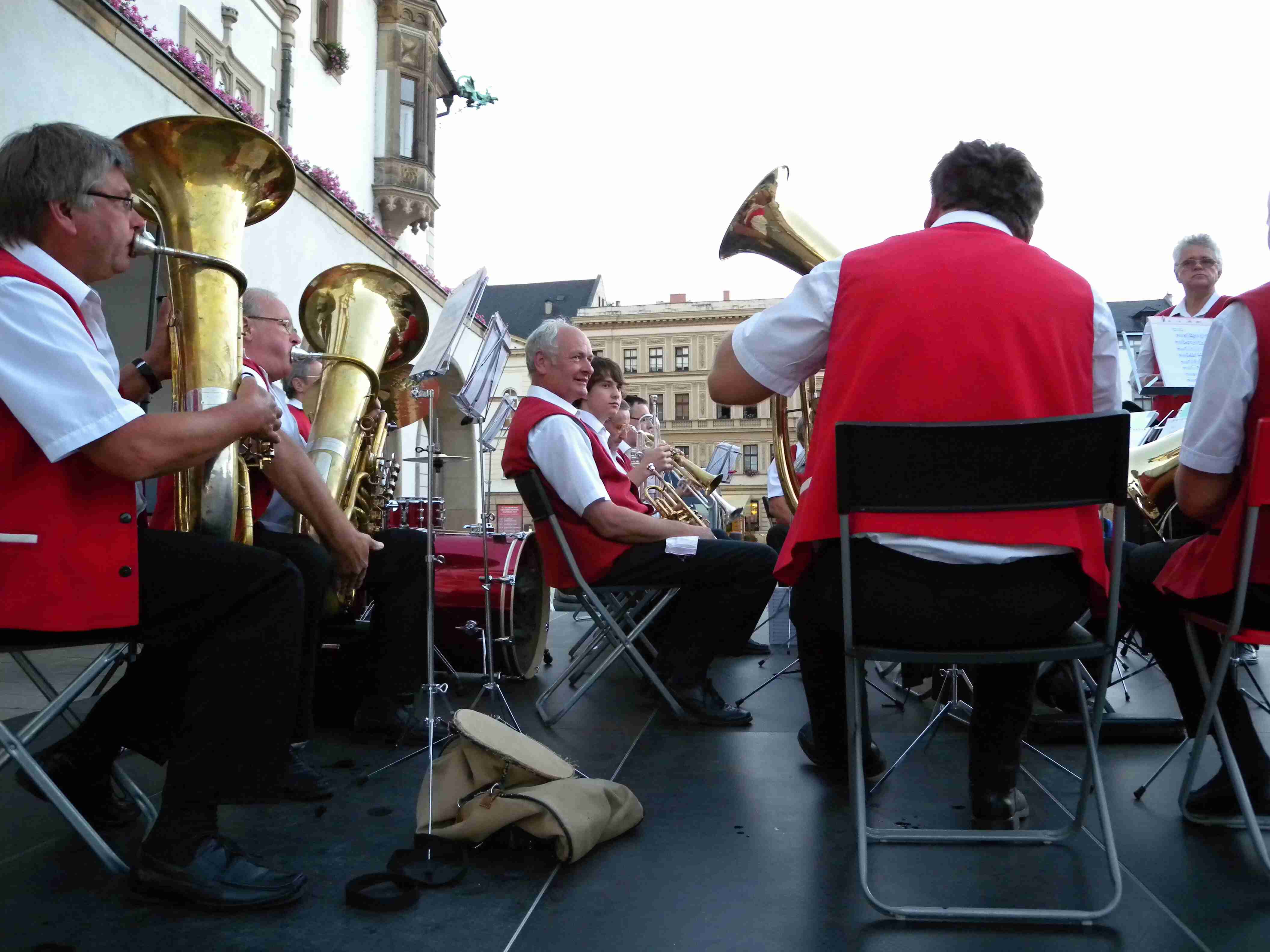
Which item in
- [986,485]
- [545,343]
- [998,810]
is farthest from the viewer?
[545,343]

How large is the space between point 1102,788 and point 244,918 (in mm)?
1630

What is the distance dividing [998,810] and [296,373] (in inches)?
115

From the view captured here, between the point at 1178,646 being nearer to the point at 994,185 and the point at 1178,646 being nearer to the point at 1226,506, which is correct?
the point at 1226,506

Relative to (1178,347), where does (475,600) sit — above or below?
below

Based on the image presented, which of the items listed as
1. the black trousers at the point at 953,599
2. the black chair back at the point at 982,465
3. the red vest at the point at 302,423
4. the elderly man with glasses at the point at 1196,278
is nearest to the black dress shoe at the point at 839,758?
the black trousers at the point at 953,599

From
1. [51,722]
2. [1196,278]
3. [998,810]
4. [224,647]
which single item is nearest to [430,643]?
[224,647]

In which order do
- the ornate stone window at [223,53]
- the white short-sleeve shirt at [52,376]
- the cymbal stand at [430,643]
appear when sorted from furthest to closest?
the ornate stone window at [223,53], the cymbal stand at [430,643], the white short-sleeve shirt at [52,376]

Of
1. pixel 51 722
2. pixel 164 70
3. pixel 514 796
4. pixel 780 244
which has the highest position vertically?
pixel 164 70

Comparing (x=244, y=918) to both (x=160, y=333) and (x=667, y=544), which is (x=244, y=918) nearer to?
(x=160, y=333)

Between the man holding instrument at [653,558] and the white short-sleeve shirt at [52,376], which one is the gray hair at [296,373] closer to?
the man holding instrument at [653,558]

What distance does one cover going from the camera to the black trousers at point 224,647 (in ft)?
6.52

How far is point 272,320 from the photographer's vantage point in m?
3.35

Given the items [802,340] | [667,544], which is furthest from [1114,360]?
[667,544]

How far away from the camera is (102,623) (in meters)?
1.86
